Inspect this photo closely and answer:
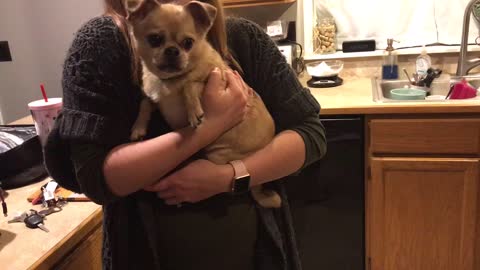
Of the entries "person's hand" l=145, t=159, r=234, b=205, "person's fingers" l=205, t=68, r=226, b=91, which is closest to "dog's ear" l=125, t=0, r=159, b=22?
"person's fingers" l=205, t=68, r=226, b=91

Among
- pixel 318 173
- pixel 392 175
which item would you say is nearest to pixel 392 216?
pixel 392 175

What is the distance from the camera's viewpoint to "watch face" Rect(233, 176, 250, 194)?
94 centimetres

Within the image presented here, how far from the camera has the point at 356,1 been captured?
8.18 feet

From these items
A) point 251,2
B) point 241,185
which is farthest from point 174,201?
point 251,2

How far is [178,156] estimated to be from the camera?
878mm

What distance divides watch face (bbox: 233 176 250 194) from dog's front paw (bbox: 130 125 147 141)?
215 mm

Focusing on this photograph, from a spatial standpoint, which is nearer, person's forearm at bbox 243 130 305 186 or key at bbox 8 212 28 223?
person's forearm at bbox 243 130 305 186

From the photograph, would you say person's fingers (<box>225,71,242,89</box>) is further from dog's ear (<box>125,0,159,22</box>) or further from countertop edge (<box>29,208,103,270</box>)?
countertop edge (<box>29,208,103,270</box>)

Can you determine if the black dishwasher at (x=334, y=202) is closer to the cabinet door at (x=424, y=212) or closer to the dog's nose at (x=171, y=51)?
the cabinet door at (x=424, y=212)

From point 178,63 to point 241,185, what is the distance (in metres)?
0.30

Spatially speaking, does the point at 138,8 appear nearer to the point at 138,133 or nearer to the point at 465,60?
the point at 138,133

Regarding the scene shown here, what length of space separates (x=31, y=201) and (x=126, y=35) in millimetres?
607

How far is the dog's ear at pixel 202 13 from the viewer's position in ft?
3.22

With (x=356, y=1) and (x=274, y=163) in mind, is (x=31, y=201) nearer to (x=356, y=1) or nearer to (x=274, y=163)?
(x=274, y=163)
